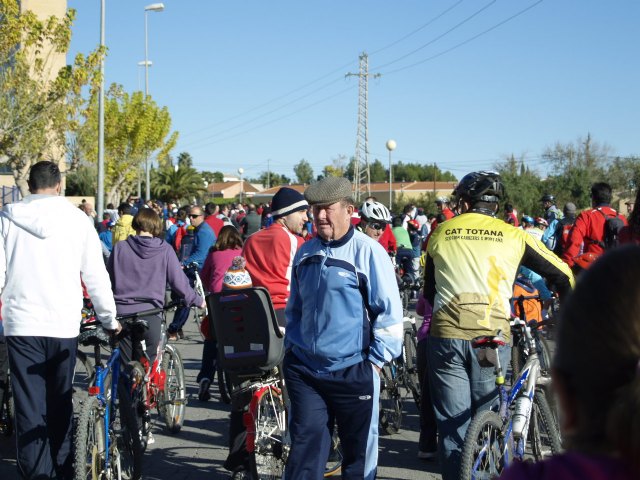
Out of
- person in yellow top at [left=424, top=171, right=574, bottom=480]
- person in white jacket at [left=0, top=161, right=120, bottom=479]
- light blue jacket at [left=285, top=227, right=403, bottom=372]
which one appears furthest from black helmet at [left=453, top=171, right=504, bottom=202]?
person in white jacket at [left=0, top=161, right=120, bottom=479]

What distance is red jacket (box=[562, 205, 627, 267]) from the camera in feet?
29.4

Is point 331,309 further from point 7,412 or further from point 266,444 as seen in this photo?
point 7,412

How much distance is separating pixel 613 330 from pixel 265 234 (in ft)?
15.7

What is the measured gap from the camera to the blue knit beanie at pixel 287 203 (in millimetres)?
6051

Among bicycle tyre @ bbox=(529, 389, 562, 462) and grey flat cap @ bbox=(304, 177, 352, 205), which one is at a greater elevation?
grey flat cap @ bbox=(304, 177, 352, 205)

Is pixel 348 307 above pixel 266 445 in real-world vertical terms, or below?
above

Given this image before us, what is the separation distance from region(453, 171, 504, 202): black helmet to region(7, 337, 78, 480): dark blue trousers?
8.57 feet

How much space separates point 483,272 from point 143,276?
337 centimetres

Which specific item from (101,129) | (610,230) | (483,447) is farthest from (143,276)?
(101,129)

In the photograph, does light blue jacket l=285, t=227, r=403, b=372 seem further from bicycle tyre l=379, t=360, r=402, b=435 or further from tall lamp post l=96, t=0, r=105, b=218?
tall lamp post l=96, t=0, r=105, b=218

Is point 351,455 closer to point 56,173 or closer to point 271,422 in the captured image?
point 271,422

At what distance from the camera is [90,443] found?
17.1 feet

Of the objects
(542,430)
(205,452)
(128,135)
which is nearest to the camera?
(542,430)

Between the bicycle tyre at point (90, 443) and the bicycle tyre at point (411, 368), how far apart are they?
3.13 m
